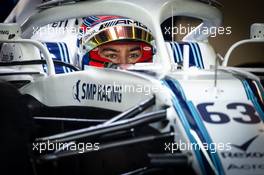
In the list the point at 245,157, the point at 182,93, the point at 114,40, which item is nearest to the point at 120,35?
the point at 114,40

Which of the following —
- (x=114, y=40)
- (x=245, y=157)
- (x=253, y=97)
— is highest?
(x=114, y=40)

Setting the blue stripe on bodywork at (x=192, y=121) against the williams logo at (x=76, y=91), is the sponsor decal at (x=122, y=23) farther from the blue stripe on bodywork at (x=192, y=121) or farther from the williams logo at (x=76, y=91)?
the blue stripe on bodywork at (x=192, y=121)

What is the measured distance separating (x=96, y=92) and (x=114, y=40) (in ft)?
2.22

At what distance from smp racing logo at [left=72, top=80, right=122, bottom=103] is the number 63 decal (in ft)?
0.78

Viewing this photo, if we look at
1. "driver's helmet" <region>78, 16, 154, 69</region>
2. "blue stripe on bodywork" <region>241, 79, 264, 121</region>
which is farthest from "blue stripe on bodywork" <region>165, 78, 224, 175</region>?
"driver's helmet" <region>78, 16, 154, 69</region>

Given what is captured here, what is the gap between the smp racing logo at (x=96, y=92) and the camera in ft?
4.01

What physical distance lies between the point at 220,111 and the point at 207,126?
5 centimetres

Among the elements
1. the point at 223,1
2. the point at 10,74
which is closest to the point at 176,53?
the point at 223,1

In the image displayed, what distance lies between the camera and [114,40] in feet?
6.31

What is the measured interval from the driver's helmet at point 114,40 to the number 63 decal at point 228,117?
845mm

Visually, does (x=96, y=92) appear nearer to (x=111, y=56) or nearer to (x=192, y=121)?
(x=192, y=121)

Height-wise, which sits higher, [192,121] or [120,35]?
[120,35]

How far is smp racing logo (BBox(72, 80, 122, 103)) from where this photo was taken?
1.22 meters

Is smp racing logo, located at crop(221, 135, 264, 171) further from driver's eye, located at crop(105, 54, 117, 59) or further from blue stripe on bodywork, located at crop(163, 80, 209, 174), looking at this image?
driver's eye, located at crop(105, 54, 117, 59)
